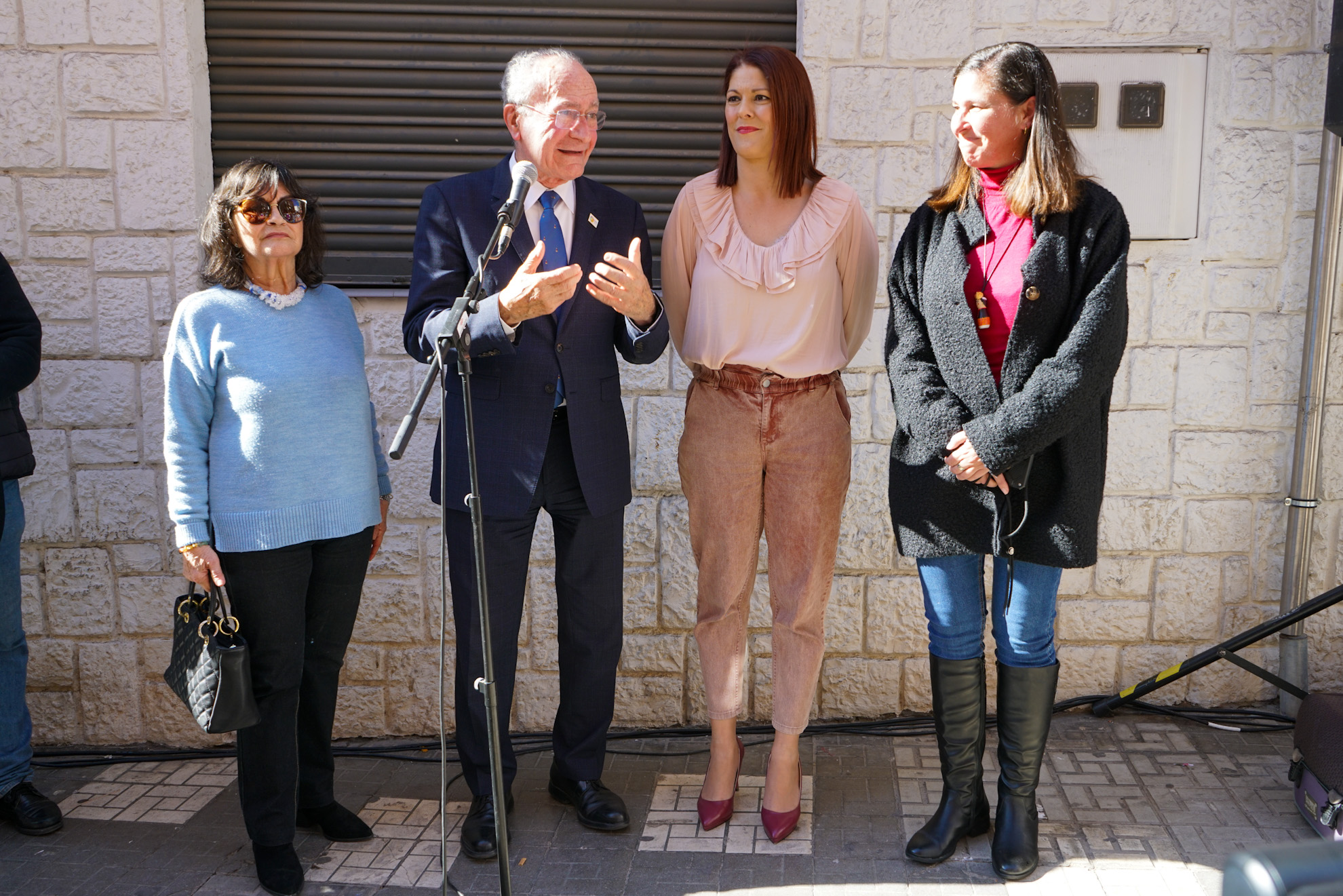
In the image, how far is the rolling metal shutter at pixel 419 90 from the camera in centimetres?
409

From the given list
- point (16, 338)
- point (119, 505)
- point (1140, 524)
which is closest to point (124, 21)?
point (16, 338)

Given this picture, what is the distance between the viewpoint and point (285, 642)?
3029mm

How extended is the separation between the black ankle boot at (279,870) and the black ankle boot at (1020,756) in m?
2.00

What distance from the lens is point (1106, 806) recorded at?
3.48m

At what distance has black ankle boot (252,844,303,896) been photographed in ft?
10.0

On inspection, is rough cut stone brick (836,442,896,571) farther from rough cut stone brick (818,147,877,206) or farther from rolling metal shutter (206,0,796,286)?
rolling metal shutter (206,0,796,286)

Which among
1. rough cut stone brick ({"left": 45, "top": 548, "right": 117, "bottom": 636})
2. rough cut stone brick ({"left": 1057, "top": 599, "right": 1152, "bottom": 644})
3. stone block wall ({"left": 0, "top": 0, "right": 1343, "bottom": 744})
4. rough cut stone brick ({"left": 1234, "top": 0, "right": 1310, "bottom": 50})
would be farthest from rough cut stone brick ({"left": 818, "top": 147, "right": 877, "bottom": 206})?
rough cut stone brick ({"left": 45, "top": 548, "right": 117, "bottom": 636})

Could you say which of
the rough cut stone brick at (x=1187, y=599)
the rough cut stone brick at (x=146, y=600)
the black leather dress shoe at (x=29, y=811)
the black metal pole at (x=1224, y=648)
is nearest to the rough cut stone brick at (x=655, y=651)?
the black metal pole at (x=1224, y=648)

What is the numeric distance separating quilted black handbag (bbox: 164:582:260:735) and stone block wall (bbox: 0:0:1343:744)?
1259 mm

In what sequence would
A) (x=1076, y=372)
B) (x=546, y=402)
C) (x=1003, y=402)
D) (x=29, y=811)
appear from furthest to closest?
(x=29, y=811) < (x=546, y=402) < (x=1003, y=402) < (x=1076, y=372)

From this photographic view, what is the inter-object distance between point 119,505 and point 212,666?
160 centimetres

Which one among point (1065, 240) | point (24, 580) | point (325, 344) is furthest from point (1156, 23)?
point (24, 580)

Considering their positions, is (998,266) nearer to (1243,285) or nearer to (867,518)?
(867,518)

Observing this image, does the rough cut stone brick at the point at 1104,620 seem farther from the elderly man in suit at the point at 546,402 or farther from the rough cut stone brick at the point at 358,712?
the rough cut stone brick at the point at 358,712
